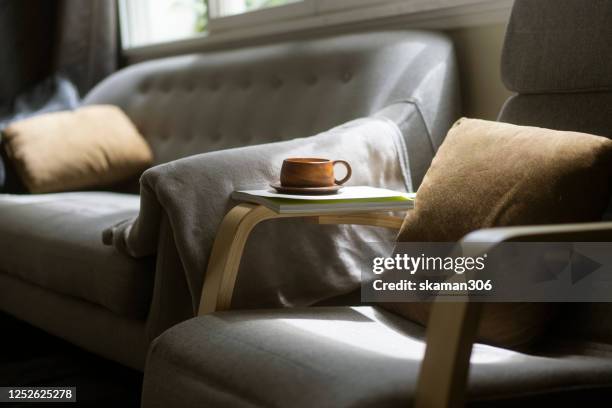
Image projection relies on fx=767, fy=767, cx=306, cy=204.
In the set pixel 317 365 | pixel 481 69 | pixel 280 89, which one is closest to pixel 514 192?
pixel 317 365

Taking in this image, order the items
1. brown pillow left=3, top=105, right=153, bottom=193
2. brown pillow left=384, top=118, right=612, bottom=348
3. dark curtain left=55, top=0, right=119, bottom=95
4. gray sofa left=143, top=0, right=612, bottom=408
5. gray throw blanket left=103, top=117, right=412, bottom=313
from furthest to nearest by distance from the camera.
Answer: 1. dark curtain left=55, top=0, right=119, bottom=95
2. brown pillow left=3, top=105, right=153, bottom=193
3. gray throw blanket left=103, top=117, right=412, bottom=313
4. brown pillow left=384, top=118, right=612, bottom=348
5. gray sofa left=143, top=0, right=612, bottom=408

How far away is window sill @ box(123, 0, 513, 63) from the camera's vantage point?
6.63ft

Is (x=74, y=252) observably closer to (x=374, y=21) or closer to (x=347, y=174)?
(x=347, y=174)

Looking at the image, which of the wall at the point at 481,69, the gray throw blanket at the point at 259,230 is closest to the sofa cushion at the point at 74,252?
the gray throw blanket at the point at 259,230

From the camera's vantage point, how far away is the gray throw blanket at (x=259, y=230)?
141cm

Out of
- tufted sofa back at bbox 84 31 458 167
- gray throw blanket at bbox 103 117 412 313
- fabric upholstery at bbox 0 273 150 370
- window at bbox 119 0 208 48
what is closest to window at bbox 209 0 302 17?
tufted sofa back at bbox 84 31 458 167

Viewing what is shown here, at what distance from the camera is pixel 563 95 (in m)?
1.44

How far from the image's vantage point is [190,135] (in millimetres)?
2662

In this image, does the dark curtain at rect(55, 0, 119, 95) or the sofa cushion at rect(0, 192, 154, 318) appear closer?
the sofa cushion at rect(0, 192, 154, 318)

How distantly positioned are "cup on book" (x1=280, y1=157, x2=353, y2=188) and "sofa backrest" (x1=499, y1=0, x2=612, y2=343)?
39 cm

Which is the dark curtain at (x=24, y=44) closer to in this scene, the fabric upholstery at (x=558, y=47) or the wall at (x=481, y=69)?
the wall at (x=481, y=69)

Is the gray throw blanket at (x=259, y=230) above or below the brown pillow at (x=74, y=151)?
above

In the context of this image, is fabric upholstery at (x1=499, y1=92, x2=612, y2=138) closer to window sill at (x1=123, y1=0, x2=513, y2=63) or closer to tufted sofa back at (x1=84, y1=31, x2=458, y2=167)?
tufted sofa back at (x1=84, y1=31, x2=458, y2=167)

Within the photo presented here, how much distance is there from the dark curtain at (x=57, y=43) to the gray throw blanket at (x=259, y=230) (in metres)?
2.29
